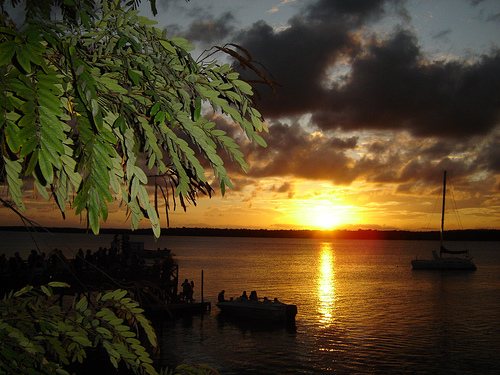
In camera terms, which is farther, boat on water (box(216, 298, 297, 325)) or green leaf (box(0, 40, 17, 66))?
boat on water (box(216, 298, 297, 325))

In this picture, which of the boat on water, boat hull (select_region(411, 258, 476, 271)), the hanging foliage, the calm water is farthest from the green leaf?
boat hull (select_region(411, 258, 476, 271))

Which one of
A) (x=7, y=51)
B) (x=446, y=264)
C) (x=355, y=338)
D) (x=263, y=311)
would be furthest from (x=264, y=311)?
(x=446, y=264)

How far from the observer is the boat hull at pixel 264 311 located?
148 ft

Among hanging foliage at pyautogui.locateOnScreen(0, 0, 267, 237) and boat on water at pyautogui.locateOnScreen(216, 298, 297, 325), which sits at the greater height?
hanging foliage at pyautogui.locateOnScreen(0, 0, 267, 237)

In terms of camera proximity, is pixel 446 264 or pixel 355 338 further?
pixel 446 264

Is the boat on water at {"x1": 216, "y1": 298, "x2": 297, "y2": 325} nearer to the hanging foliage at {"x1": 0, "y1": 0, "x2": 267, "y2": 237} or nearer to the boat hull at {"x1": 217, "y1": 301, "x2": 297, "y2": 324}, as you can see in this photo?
the boat hull at {"x1": 217, "y1": 301, "x2": 297, "y2": 324}

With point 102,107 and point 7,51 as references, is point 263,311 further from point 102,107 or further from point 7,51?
point 7,51

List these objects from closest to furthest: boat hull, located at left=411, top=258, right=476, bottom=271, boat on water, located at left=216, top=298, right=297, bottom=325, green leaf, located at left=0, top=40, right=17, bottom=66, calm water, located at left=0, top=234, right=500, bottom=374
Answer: green leaf, located at left=0, top=40, right=17, bottom=66, calm water, located at left=0, top=234, right=500, bottom=374, boat on water, located at left=216, top=298, right=297, bottom=325, boat hull, located at left=411, top=258, right=476, bottom=271

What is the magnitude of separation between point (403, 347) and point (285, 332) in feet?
35.8

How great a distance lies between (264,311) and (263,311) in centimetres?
10

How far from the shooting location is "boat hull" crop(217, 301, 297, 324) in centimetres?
4512

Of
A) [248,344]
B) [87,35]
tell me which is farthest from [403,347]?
[87,35]

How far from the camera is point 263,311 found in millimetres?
45344

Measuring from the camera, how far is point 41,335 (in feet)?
12.9
